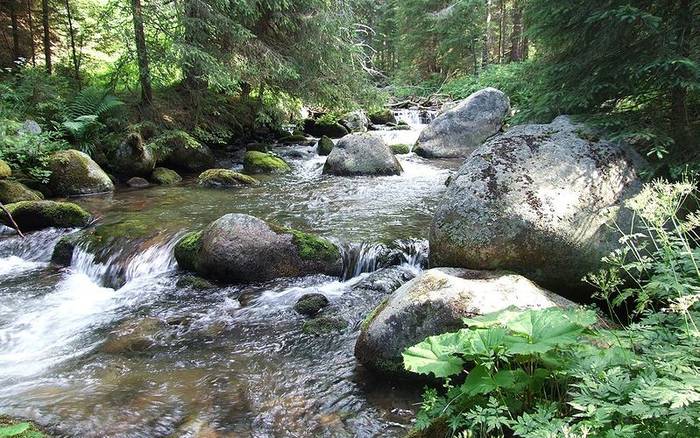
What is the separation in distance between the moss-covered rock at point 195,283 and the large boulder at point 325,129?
42.1ft

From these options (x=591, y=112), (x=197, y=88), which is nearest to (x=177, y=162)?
(x=197, y=88)

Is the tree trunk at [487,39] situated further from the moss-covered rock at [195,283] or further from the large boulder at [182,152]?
the moss-covered rock at [195,283]

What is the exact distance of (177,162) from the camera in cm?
1328

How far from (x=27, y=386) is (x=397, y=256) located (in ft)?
14.8

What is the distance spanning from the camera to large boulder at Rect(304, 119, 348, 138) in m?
18.7

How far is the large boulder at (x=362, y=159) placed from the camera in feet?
40.4

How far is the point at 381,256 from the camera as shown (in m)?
6.70

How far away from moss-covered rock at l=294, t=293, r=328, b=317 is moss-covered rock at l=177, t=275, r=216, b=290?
1.49m

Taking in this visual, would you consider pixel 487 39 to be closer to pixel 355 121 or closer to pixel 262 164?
pixel 355 121

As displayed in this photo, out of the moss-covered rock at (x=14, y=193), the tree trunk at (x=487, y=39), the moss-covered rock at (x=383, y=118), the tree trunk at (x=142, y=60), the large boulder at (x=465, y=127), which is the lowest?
the moss-covered rock at (x=14, y=193)

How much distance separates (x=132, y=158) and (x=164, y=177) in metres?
0.93

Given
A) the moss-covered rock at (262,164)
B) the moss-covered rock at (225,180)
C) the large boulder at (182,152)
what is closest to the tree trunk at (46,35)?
the large boulder at (182,152)

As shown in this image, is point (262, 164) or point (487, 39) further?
point (487, 39)

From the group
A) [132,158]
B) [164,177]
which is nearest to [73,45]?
[132,158]
